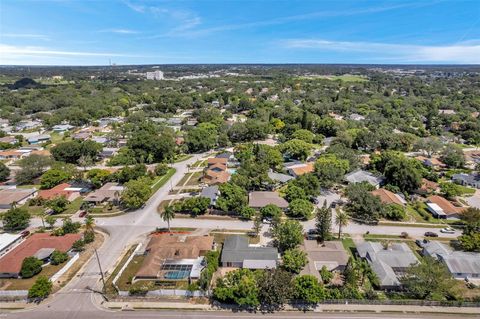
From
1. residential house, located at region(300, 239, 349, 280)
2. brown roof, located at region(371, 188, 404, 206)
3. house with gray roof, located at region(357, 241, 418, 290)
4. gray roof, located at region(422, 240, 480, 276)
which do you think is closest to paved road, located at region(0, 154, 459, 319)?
house with gray roof, located at region(357, 241, 418, 290)

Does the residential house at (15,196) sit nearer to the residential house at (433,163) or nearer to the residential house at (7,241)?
the residential house at (7,241)

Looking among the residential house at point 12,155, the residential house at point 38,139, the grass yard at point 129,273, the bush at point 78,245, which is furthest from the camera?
the residential house at point 38,139

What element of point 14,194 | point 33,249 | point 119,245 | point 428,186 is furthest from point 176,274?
point 428,186

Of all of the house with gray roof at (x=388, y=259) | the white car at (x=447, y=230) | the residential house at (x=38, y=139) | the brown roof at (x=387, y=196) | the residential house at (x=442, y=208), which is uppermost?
the residential house at (x=38, y=139)

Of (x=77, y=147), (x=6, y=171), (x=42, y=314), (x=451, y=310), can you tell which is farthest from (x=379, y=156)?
(x=6, y=171)

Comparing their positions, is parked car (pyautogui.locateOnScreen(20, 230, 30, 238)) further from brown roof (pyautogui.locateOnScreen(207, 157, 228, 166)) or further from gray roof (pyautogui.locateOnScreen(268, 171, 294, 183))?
gray roof (pyautogui.locateOnScreen(268, 171, 294, 183))

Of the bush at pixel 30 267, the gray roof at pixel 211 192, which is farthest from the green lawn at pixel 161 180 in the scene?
the bush at pixel 30 267

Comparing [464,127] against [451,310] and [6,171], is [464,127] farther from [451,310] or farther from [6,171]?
[6,171]
